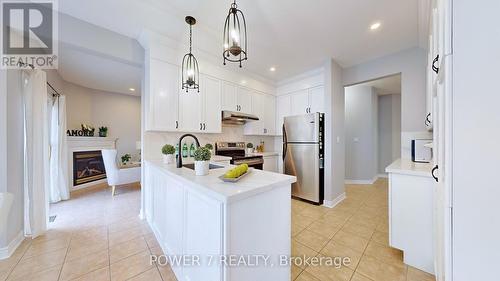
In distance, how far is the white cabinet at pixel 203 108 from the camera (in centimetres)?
274

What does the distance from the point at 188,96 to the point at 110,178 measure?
2.68m

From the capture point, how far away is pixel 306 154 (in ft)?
10.9

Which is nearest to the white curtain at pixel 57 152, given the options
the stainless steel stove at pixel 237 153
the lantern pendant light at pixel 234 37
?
the stainless steel stove at pixel 237 153

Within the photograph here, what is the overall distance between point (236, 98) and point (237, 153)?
3.85 feet

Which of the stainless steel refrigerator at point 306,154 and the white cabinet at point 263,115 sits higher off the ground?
the white cabinet at point 263,115

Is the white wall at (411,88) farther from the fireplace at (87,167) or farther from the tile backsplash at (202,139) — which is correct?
the fireplace at (87,167)

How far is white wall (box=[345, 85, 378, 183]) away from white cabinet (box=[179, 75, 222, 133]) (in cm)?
397

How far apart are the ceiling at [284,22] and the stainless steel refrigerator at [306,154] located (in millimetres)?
1247

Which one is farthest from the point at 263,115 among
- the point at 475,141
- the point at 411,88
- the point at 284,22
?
the point at 475,141

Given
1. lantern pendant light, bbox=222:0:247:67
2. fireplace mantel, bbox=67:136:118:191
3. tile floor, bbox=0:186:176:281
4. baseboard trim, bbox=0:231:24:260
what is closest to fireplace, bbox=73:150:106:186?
fireplace mantel, bbox=67:136:118:191

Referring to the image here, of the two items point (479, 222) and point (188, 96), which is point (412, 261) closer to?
point (479, 222)

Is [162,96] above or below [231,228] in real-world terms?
above

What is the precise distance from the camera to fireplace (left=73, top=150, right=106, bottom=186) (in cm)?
409

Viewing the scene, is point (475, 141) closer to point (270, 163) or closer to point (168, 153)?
point (168, 153)
